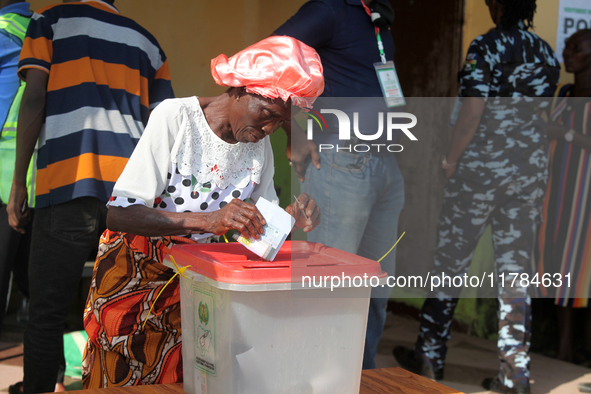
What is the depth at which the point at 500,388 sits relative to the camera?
2.94 meters

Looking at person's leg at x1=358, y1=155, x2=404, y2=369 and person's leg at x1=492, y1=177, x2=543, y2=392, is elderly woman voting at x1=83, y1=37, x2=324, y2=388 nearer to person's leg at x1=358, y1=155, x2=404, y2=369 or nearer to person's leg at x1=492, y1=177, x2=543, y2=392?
person's leg at x1=358, y1=155, x2=404, y2=369

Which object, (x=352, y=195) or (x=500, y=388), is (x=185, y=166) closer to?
(x=352, y=195)

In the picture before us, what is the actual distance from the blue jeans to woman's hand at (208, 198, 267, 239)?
786mm

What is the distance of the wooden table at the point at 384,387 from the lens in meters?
1.54

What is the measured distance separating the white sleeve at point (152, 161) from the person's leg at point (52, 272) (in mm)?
697

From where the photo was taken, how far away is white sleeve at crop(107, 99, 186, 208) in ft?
4.82

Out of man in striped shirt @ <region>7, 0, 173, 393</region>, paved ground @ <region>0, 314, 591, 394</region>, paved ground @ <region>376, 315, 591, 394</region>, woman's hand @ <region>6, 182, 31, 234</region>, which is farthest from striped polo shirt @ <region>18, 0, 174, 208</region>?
paved ground @ <region>376, 315, 591, 394</region>

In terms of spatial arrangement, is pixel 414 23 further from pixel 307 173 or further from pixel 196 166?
pixel 196 166

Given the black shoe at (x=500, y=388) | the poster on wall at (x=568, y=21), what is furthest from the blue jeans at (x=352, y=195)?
the poster on wall at (x=568, y=21)

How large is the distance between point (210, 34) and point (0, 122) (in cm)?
180

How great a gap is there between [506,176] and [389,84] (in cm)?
78

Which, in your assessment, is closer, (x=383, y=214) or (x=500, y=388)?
(x=383, y=214)

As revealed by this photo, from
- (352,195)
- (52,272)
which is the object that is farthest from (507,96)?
(52,272)

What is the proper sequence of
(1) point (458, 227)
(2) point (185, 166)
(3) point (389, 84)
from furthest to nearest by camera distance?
(1) point (458, 227) → (3) point (389, 84) → (2) point (185, 166)
